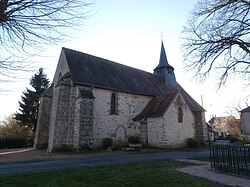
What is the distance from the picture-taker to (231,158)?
7.35 meters

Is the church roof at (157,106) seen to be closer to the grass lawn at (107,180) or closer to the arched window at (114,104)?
the arched window at (114,104)

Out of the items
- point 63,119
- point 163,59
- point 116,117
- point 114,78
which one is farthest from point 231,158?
point 163,59

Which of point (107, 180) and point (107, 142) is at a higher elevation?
point (107, 142)

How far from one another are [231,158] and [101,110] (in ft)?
41.9

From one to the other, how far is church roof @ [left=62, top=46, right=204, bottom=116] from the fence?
11058 millimetres

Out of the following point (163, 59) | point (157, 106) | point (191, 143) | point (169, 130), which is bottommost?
point (191, 143)

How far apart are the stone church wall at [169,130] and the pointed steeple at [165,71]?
8.82 metres

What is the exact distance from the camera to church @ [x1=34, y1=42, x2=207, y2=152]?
16.4 m

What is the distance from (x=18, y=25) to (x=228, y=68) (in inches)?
358

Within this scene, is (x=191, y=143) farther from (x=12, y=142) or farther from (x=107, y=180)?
(x=12, y=142)

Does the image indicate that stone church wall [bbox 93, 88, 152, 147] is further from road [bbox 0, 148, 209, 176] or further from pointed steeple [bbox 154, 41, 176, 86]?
pointed steeple [bbox 154, 41, 176, 86]

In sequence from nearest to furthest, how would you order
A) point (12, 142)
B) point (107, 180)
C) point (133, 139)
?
point (107, 180), point (133, 139), point (12, 142)

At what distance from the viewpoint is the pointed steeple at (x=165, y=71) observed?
2886cm

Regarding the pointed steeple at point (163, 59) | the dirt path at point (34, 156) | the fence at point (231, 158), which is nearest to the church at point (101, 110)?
the dirt path at point (34, 156)
